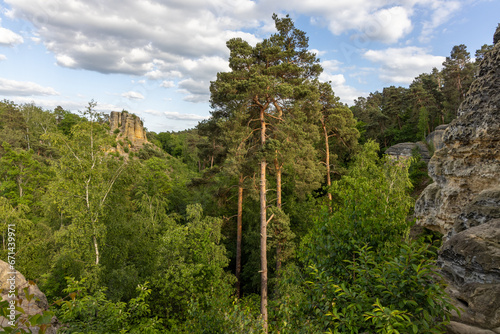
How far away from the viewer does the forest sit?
333cm

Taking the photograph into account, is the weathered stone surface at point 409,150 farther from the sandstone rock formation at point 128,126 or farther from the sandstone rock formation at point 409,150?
the sandstone rock formation at point 128,126

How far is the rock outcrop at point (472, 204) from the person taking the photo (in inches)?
140

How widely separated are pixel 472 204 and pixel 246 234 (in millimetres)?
13403

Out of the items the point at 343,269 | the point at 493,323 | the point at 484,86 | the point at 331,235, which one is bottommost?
the point at 493,323

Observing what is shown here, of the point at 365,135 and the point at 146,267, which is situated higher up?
the point at 365,135

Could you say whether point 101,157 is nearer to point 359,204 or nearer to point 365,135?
point 359,204

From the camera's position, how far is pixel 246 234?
17.1 metres

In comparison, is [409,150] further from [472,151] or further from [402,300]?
[402,300]

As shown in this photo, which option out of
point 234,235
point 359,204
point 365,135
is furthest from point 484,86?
point 365,135

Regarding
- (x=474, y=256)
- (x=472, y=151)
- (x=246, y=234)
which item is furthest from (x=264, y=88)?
(x=246, y=234)

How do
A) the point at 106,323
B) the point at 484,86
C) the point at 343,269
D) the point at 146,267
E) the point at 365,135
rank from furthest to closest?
the point at 365,135
the point at 146,267
the point at 106,323
the point at 484,86
the point at 343,269

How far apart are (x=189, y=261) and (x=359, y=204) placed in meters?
8.34

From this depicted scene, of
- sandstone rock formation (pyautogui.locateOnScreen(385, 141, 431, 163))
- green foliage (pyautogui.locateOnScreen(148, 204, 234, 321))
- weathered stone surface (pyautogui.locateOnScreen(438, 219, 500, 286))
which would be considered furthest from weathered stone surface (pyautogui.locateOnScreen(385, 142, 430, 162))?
weathered stone surface (pyautogui.locateOnScreen(438, 219, 500, 286))

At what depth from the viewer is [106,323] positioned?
22.5 ft
